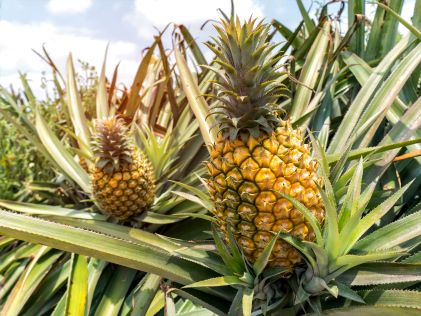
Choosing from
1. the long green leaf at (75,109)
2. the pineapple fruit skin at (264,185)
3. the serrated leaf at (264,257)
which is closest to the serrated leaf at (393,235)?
→ the pineapple fruit skin at (264,185)

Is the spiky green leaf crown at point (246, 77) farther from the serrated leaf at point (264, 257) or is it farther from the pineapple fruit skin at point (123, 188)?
the pineapple fruit skin at point (123, 188)

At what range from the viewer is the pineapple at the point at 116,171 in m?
1.62

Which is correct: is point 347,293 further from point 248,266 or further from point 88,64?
point 88,64

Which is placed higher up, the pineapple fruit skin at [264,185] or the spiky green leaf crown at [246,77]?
the spiky green leaf crown at [246,77]

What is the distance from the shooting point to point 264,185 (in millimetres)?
904

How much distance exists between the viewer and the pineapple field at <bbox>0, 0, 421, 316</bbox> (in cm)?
91

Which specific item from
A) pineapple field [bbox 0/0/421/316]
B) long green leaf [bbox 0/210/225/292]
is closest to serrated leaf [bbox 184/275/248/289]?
pineapple field [bbox 0/0/421/316]

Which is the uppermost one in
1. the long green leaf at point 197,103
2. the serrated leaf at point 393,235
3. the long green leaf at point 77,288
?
the long green leaf at point 197,103

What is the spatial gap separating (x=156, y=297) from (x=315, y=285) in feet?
1.87

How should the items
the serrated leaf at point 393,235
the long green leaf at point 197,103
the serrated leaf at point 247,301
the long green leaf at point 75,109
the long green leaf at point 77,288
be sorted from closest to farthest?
the serrated leaf at point 247,301
the serrated leaf at point 393,235
the long green leaf at point 77,288
the long green leaf at point 197,103
the long green leaf at point 75,109

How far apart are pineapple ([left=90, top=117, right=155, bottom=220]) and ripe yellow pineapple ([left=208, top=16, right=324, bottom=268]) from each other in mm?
753

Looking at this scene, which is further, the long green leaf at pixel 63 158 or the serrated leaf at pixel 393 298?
the long green leaf at pixel 63 158

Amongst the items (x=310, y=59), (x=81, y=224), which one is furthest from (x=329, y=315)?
(x=310, y=59)

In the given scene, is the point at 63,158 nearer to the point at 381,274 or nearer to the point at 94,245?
the point at 94,245
